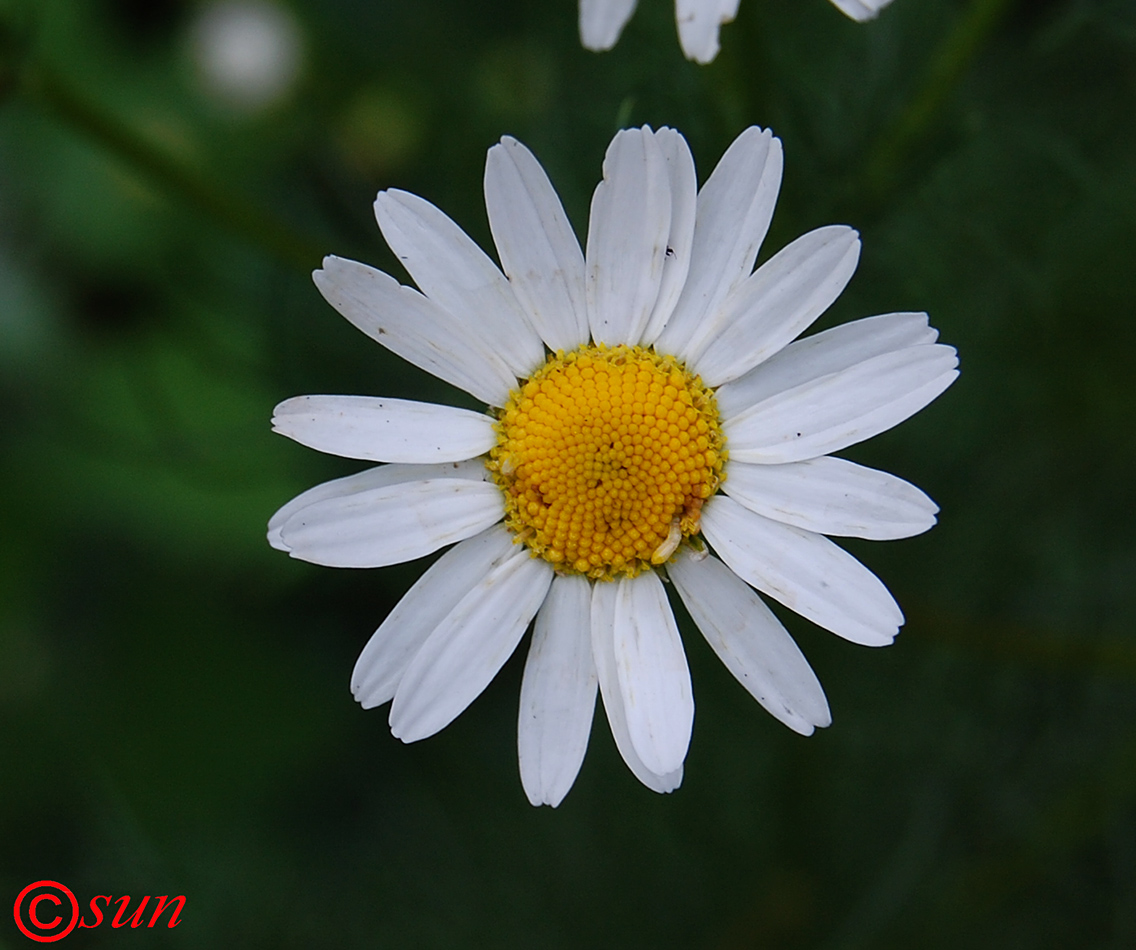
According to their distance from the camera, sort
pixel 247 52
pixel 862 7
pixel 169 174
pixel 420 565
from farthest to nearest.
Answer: pixel 247 52 < pixel 420 565 < pixel 169 174 < pixel 862 7

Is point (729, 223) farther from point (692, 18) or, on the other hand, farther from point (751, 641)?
point (751, 641)

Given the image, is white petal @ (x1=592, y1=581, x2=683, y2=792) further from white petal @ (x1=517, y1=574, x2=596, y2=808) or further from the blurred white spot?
the blurred white spot

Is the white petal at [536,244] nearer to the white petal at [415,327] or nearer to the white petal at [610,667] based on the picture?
the white petal at [415,327]

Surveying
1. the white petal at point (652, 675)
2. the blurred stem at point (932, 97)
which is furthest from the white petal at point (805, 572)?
the blurred stem at point (932, 97)

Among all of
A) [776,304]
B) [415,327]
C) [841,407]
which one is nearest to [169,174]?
[415,327]

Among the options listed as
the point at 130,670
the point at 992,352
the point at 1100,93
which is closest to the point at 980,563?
the point at 992,352

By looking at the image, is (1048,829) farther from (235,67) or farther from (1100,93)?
(235,67)

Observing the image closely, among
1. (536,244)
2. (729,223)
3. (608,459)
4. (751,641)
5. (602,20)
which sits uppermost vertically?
(602,20)
